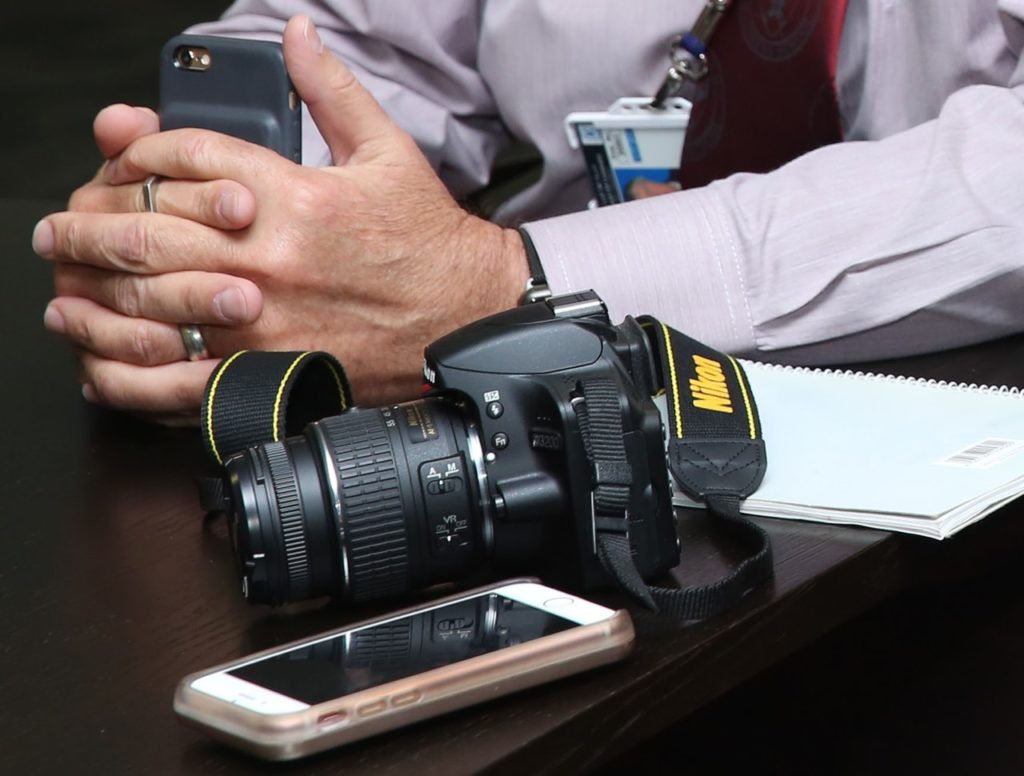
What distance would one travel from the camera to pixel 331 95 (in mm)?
853

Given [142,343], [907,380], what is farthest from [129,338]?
[907,380]

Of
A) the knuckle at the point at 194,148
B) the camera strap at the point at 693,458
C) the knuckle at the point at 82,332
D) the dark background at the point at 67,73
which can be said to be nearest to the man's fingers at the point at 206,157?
the knuckle at the point at 194,148

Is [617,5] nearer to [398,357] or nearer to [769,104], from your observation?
[769,104]

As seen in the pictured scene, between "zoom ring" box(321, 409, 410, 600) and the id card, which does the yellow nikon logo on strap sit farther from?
the id card

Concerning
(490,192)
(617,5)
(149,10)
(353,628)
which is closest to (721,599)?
(353,628)

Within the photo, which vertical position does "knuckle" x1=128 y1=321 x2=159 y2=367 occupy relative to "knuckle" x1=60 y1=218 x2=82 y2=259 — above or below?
below

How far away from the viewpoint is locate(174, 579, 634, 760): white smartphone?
0.47m

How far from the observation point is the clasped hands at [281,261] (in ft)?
2.72

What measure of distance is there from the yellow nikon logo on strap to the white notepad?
0.11ft

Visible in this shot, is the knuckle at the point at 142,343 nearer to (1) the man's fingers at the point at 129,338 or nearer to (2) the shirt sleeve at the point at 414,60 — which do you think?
(1) the man's fingers at the point at 129,338

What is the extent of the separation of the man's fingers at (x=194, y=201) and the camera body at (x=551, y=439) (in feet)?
0.84

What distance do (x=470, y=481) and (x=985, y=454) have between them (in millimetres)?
267

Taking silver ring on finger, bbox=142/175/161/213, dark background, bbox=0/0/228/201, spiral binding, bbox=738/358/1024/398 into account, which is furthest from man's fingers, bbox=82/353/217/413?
dark background, bbox=0/0/228/201

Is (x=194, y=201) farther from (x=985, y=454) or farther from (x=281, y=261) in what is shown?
(x=985, y=454)
